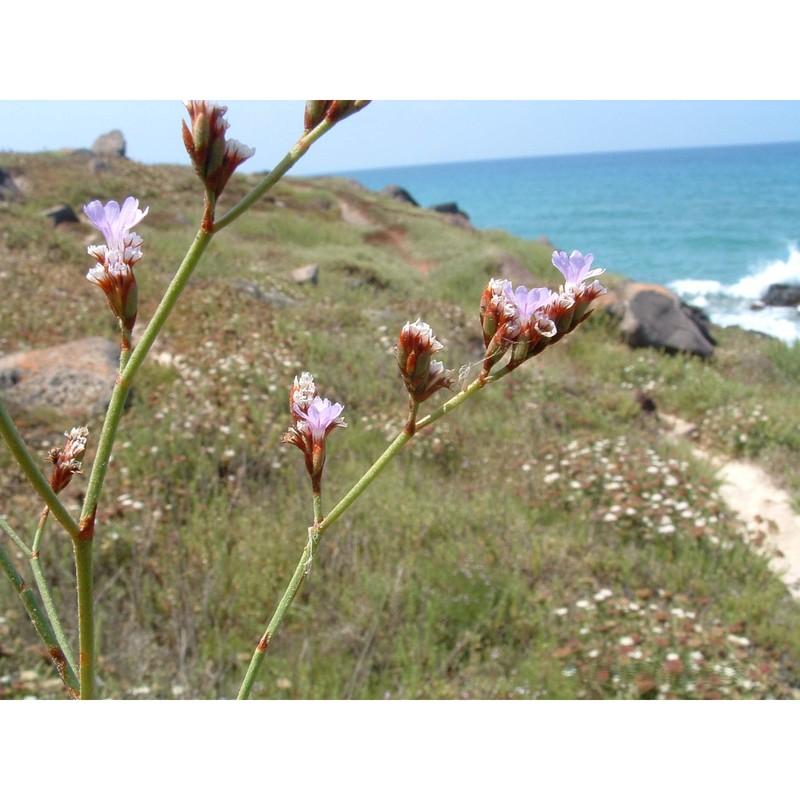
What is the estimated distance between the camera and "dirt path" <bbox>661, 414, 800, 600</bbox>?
10.7 feet

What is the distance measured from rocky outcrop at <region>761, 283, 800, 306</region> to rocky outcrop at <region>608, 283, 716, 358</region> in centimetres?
778

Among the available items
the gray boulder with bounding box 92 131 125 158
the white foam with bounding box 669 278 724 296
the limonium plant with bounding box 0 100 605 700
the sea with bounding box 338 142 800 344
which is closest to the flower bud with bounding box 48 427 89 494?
the limonium plant with bounding box 0 100 605 700

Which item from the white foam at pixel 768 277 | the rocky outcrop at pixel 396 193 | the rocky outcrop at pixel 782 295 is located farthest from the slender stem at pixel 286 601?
the rocky outcrop at pixel 396 193

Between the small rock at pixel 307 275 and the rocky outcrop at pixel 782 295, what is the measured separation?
10.2 meters

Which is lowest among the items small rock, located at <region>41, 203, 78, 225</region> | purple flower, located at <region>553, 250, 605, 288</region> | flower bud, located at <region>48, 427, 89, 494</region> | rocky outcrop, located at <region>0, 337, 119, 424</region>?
rocky outcrop, located at <region>0, 337, 119, 424</region>

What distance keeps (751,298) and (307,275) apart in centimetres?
1120

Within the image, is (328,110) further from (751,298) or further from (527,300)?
(751,298)

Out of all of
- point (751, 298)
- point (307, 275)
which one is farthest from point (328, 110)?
point (751, 298)

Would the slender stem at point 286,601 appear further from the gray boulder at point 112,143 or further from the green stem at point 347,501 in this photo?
the gray boulder at point 112,143

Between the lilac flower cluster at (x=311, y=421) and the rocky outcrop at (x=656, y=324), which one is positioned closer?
the lilac flower cluster at (x=311, y=421)

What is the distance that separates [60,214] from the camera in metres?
9.55

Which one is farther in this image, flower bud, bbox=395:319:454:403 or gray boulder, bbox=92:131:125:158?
gray boulder, bbox=92:131:125:158

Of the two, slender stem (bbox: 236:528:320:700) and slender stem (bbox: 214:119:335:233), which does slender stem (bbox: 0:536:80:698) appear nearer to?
slender stem (bbox: 236:528:320:700)

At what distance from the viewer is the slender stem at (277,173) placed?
0.36 m
